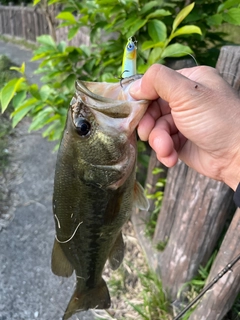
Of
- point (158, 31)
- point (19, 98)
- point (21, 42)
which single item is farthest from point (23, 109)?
point (21, 42)

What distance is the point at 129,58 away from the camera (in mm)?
1236

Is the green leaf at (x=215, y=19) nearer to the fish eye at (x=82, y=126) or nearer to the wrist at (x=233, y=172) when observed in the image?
the wrist at (x=233, y=172)

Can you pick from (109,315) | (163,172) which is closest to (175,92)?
(163,172)

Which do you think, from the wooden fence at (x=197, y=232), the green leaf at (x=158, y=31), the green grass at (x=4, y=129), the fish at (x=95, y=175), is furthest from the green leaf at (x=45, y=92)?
the green grass at (x=4, y=129)

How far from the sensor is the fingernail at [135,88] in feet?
4.14

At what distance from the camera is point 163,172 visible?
2.89 metres

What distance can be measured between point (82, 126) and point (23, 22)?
30.9 ft

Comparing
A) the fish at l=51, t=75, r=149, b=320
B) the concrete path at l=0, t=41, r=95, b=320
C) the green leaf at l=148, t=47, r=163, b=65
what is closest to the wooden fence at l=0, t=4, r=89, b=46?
the concrete path at l=0, t=41, r=95, b=320

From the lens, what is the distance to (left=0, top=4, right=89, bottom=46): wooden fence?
29.2 feet

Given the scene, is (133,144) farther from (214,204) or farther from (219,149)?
(214,204)

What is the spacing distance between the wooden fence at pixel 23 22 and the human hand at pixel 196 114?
7866mm

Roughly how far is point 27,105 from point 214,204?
1473 millimetres

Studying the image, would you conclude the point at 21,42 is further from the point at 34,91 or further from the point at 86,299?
the point at 86,299

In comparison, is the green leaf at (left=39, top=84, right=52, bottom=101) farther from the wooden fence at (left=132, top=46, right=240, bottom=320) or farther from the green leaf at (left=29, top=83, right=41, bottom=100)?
the wooden fence at (left=132, top=46, right=240, bottom=320)
